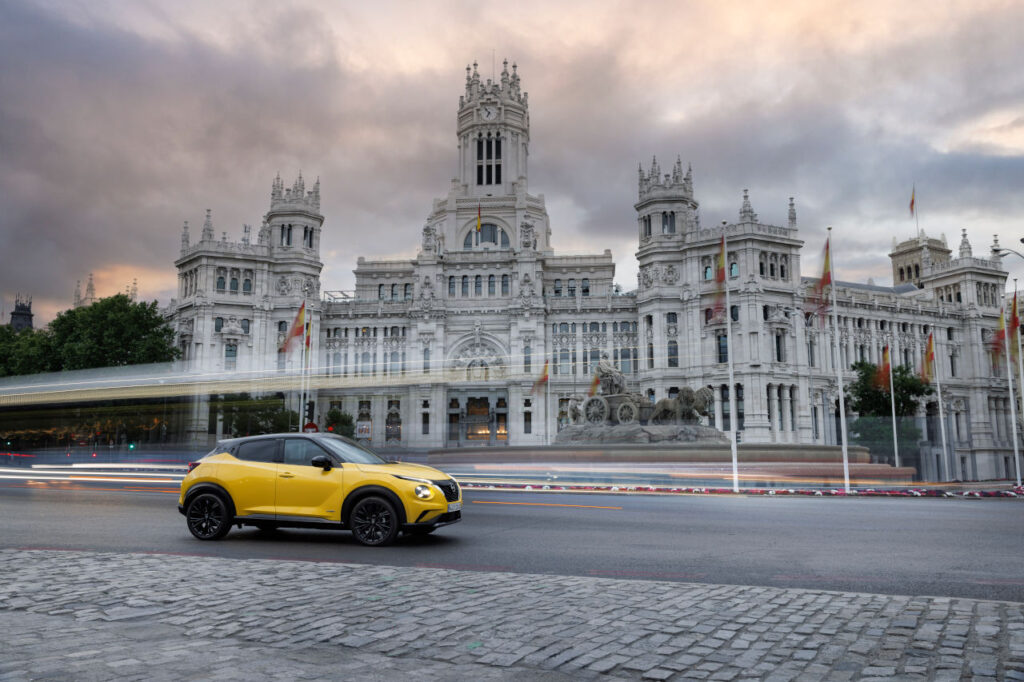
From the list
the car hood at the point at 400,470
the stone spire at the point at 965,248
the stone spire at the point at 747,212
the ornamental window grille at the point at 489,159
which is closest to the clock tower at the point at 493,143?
the ornamental window grille at the point at 489,159

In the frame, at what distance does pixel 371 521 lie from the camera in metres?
12.3

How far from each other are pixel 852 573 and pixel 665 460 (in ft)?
90.8

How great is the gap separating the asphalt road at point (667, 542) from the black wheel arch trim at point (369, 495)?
0.51 metres

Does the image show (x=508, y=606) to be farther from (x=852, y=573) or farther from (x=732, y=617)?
(x=852, y=573)

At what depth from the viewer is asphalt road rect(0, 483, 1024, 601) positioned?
995cm

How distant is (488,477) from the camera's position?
35.3 meters

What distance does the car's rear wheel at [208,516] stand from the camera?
1297cm

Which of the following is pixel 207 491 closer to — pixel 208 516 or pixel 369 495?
pixel 208 516

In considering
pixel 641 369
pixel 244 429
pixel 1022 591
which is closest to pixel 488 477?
pixel 1022 591

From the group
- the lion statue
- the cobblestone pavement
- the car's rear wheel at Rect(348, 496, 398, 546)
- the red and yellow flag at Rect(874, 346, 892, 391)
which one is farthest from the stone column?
the cobblestone pavement

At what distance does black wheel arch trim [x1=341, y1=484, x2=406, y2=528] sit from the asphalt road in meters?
0.51

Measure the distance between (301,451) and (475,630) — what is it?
→ 6.95m

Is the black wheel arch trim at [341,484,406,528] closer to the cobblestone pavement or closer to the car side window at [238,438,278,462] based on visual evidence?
the car side window at [238,438,278,462]

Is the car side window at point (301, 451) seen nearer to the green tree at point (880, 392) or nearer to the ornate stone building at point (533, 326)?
the green tree at point (880, 392)
